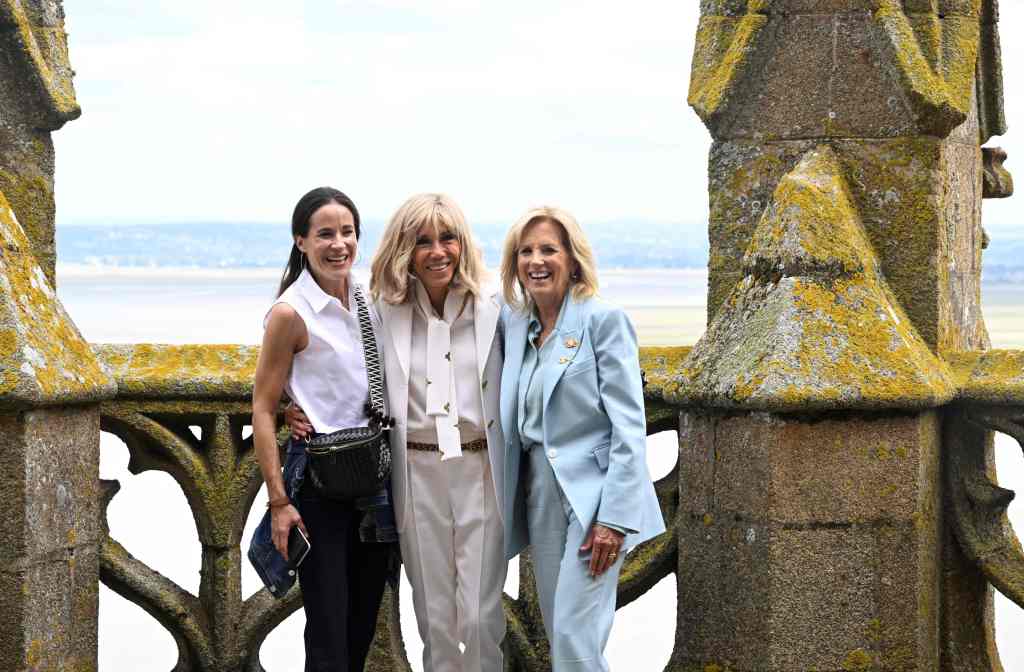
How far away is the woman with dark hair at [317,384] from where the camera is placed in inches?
196

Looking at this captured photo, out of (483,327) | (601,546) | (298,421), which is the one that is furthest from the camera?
(483,327)

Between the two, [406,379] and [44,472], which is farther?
[44,472]

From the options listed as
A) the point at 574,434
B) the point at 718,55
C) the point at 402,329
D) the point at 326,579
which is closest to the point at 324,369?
the point at 402,329

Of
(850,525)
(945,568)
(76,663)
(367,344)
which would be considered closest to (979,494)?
(945,568)

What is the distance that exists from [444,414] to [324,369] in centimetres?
39

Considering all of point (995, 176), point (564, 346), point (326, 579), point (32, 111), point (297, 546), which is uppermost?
point (32, 111)

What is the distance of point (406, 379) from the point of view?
504 cm

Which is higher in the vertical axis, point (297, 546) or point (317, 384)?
point (317, 384)

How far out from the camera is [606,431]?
5000 mm

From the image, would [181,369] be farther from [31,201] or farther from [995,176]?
[995,176]

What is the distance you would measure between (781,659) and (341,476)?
5.33 feet

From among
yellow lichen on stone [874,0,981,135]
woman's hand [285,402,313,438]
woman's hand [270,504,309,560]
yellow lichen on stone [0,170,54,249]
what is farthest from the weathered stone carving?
yellow lichen on stone [0,170,54,249]

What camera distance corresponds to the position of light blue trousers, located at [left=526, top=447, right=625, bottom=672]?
493 centimetres

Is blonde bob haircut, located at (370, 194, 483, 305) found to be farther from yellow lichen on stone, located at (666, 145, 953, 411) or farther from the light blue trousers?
yellow lichen on stone, located at (666, 145, 953, 411)
